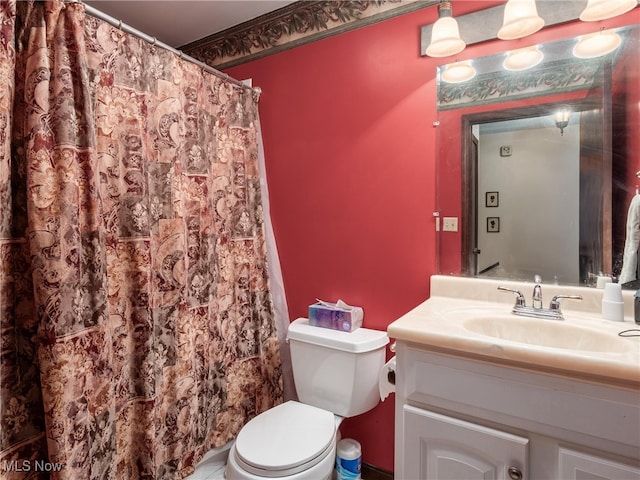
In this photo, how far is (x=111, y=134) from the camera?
1228 mm

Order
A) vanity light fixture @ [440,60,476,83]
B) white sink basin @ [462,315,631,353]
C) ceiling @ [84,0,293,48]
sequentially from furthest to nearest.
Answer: ceiling @ [84,0,293,48]
vanity light fixture @ [440,60,476,83]
white sink basin @ [462,315,631,353]

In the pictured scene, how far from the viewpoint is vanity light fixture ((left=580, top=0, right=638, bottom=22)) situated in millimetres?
1087

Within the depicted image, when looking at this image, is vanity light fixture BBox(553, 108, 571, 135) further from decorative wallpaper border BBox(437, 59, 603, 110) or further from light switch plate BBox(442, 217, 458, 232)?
light switch plate BBox(442, 217, 458, 232)

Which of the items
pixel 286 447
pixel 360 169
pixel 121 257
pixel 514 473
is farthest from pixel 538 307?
pixel 121 257

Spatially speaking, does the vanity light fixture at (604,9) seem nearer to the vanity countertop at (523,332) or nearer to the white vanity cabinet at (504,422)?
the vanity countertop at (523,332)

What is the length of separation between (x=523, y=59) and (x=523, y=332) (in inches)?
39.6

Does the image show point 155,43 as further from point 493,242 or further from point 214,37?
point 493,242

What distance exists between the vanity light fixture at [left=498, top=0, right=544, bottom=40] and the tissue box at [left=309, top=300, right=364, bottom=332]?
123 centimetres

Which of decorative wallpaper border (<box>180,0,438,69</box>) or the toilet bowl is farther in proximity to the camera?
decorative wallpaper border (<box>180,0,438,69</box>)

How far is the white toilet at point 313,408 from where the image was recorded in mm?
1203

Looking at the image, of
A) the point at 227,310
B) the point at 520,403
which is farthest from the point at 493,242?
the point at 227,310

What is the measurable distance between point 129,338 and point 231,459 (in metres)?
0.58

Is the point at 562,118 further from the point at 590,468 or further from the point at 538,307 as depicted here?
the point at 590,468

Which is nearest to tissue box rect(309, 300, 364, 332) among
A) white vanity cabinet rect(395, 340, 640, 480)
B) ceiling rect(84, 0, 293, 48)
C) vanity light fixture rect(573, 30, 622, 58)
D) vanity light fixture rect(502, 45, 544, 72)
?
white vanity cabinet rect(395, 340, 640, 480)
